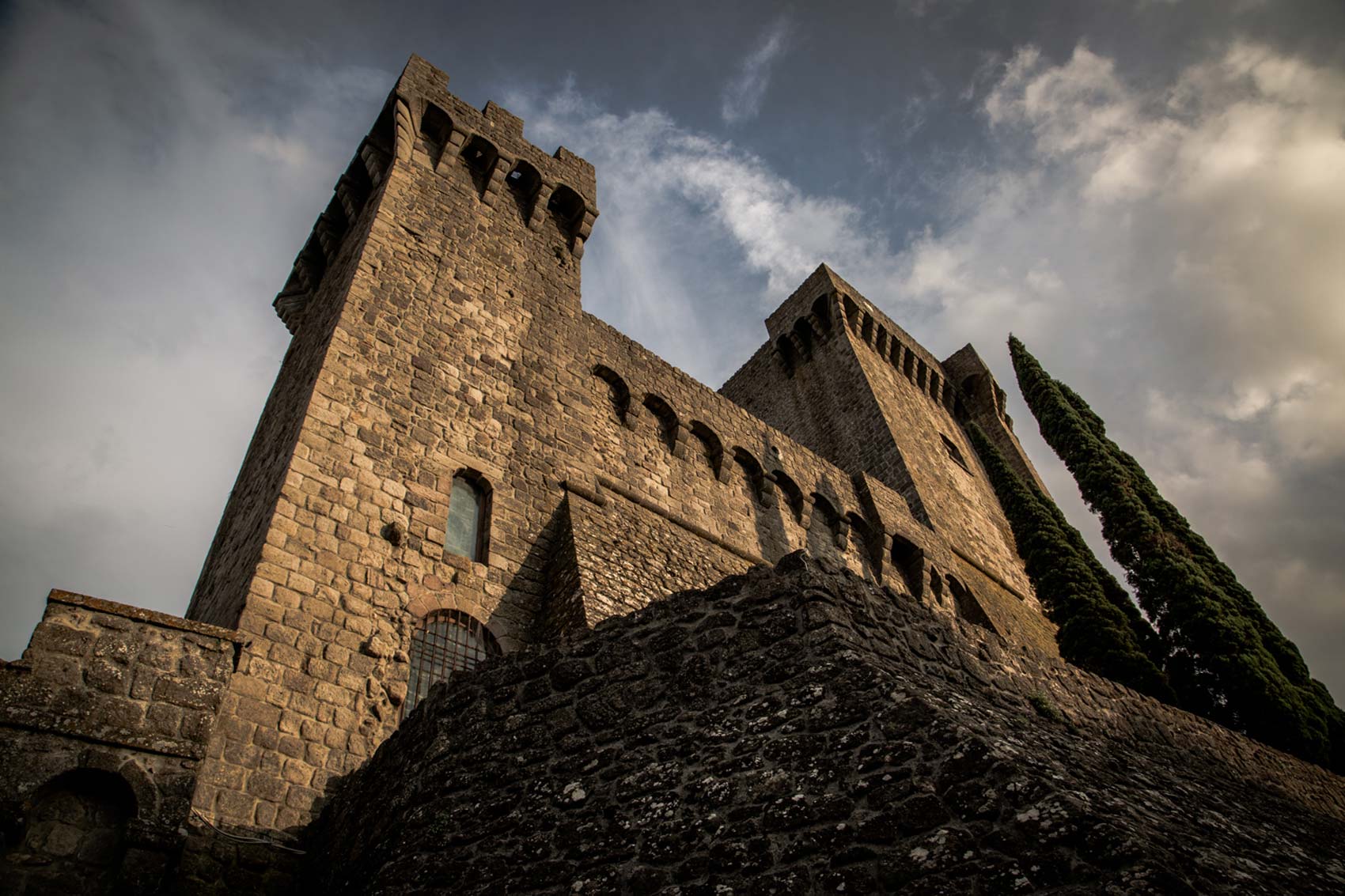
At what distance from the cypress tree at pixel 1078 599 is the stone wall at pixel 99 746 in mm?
13784

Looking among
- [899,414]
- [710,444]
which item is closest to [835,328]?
[899,414]

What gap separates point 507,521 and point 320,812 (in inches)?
161

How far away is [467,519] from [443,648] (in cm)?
187

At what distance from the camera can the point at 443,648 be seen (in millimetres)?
8320

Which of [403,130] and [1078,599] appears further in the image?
[1078,599]

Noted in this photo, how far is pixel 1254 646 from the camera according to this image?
15.0 meters

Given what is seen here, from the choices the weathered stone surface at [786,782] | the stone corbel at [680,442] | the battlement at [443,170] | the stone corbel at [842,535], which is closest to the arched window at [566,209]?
the battlement at [443,170]

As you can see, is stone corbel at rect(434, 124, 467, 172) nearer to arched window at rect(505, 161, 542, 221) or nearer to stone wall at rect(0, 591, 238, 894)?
arched window at rect(505, 161, 542, 221)

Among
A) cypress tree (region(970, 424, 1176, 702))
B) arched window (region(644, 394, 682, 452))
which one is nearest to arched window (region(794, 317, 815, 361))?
cypress tree (region(970, 424, 1176, 702))

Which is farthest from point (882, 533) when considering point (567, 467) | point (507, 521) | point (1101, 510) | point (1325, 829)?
point (1325, 829)

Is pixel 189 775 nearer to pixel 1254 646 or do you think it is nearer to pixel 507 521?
pixel 507 521

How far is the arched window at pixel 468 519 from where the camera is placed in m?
9.45

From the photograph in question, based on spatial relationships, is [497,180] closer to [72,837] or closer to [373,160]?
[373,160]

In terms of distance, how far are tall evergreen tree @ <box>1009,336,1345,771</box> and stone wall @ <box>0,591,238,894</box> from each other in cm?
1457
